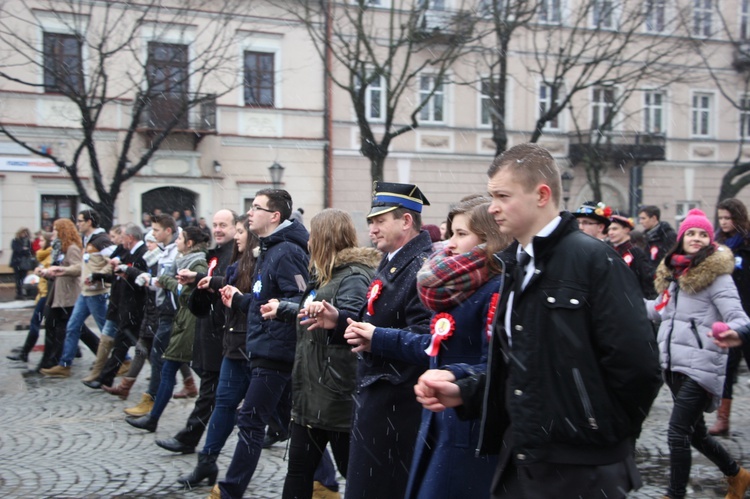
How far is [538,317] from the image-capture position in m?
2.77

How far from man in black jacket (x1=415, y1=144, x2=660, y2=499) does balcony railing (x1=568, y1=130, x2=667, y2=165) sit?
2572cm

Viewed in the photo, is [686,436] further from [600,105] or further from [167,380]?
[600,105]

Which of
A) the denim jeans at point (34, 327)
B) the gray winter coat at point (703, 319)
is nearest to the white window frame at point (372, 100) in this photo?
the denim jeans at point (34, 327)

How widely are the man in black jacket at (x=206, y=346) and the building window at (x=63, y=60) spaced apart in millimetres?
13951

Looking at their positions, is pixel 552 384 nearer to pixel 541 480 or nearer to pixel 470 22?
pixel 541 480

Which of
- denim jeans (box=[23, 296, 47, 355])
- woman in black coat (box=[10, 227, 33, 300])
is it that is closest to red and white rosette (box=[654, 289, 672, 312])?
denim jeans (box=[23, 296, 47, 355])

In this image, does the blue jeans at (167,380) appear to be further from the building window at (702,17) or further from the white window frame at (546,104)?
the white window frame at (546,104)

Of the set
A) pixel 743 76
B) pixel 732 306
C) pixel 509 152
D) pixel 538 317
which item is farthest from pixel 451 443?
pixel 743 76

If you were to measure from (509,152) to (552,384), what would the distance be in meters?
0.85

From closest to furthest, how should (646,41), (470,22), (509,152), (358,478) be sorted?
(509,152), (358,478), (470,22), (646,41)

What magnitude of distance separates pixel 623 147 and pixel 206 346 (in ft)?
80.9

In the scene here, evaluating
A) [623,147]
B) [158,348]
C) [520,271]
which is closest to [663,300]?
[520,271]

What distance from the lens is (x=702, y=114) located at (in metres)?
31.4

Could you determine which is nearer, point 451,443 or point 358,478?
point 451,443
